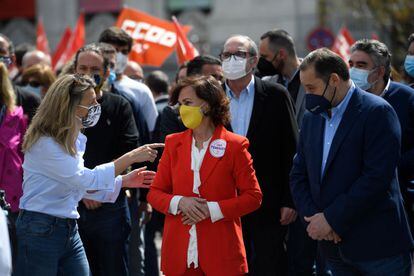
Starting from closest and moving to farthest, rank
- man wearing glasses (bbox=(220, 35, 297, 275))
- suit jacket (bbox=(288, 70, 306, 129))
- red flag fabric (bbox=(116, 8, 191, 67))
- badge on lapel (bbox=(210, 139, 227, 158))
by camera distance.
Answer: badge on lapel (bbox=(210, 139, 227, 158)), man wearing glasses (bbox=(220, 35, 297, 275)), suit jacket (bbox=(288, 70, 306, 129)), red flag fabric (bbox=(116, 8, 191, 67))

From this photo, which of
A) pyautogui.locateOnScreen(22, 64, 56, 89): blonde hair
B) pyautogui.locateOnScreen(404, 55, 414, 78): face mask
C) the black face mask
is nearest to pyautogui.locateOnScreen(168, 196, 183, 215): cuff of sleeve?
pyautogui.locateOnScreen(404, 55, 414, 78): face mask

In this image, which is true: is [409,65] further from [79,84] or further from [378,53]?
[79,84]

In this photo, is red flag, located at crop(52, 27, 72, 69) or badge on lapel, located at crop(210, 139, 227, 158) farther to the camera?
red flag, located at crop(52, 27, 72, 69)

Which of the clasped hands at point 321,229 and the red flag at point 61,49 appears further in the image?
the red flag at point 61,49

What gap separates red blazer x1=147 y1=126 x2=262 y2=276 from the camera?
5.57 m

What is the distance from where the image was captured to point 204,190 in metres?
5.68

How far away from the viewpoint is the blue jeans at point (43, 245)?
5371 mm

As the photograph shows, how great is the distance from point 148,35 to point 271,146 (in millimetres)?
4963

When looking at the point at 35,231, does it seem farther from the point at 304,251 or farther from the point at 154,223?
the point at 154,223

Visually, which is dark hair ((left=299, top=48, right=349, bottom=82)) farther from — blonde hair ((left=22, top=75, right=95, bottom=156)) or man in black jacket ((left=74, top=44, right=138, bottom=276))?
man in black jacket ((left=74, top=44, right=138, bottom=276))

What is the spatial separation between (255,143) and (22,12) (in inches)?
1420

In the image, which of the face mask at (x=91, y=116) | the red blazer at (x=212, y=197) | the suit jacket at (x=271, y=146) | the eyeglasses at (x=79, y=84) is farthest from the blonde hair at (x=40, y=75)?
the red blazer at (x=212, y=197)

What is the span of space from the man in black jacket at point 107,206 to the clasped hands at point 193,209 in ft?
4.04

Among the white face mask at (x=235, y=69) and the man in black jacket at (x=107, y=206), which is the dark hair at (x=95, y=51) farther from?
the white face mask at (x=235, y=69)
